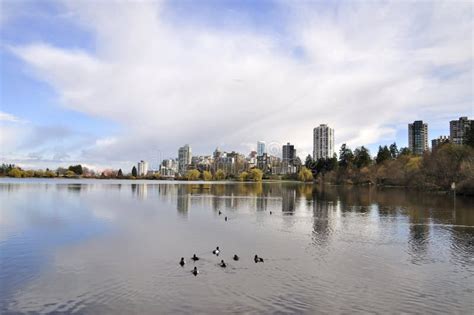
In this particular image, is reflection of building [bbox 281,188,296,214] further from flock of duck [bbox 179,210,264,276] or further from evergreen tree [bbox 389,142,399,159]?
evergreen tree [bbox 389,142,399,159]

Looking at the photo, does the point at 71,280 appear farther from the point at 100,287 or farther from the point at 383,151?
the point at 383,151

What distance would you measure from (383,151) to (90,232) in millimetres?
147587

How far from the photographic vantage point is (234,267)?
69.4 ft

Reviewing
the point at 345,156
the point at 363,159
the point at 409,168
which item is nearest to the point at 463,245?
the point at 409,168

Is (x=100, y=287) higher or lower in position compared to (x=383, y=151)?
lower

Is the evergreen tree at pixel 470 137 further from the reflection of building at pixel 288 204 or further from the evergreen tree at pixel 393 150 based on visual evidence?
the evergreen tree at pixel 393 150

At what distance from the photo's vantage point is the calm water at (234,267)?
51.1ft

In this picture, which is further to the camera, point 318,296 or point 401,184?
point 401,184

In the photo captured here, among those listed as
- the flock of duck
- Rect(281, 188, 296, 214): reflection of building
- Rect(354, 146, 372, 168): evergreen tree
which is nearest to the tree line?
Rect(354, 146, 372, 168): evergreen tree

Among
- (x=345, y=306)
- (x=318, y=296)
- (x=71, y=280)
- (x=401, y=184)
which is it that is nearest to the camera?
(x=345, y=306)

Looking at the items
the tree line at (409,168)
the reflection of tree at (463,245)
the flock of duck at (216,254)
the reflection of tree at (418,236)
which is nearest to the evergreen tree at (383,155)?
the tree line at (409,168)

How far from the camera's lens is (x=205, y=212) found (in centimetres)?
4822

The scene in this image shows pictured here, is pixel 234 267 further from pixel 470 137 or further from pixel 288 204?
pixel 470 137

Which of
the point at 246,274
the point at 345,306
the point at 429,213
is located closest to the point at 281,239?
the point at 246,274
